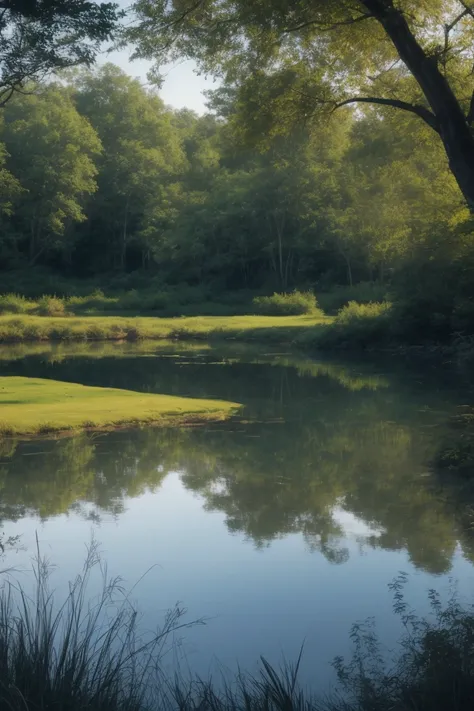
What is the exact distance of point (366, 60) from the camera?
42.9ft

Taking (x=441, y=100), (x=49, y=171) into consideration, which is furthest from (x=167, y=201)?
(x=441, y=100)

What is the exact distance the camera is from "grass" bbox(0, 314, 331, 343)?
39281mm

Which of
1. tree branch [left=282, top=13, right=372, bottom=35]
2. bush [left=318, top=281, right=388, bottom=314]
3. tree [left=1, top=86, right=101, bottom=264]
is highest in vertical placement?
tree [left=1, top=86, right=101, bottom=264]

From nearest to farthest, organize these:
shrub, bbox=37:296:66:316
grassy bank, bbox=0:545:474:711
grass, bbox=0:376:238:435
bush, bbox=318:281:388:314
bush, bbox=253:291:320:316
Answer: grassy bank, bbox=0:545:474:711 → grass, bbox=0:376:238:435 → bush, bbox=318:281:388:314 → shrub, bbox=37:296:66:316 → bush, bbox=253:291:320:316

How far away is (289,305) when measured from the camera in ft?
157

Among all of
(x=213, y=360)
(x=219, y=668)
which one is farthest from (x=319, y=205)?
(x=219, y=668)

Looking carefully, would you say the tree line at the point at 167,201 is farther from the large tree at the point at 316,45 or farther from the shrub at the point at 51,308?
the large tree at the point at 316,45

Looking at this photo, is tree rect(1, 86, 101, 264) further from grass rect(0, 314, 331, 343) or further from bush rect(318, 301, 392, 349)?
bush rect(318, 301, 392, 349)

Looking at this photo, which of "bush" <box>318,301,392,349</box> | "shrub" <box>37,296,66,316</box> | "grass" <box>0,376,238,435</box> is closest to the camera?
"grass" <box>0,376,238,435</box>

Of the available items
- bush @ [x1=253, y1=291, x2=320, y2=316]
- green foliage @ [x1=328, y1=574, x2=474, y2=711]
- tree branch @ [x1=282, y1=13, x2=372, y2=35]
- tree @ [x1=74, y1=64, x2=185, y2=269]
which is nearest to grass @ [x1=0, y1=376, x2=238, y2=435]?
tree branch @ [x1=282, y1=13, x2=372, y2=35]

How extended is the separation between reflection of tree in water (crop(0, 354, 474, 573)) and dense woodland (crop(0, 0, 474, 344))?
3.89 metres

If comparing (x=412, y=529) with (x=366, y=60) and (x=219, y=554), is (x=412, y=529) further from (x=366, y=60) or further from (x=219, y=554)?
(x=366, y=60)

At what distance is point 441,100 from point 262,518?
5.17 meters

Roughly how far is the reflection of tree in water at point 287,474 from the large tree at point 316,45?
4.17 meters
